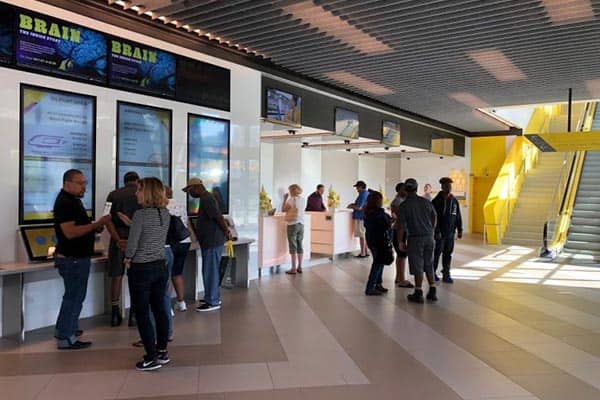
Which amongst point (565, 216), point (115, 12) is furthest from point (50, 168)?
point (565, 216)

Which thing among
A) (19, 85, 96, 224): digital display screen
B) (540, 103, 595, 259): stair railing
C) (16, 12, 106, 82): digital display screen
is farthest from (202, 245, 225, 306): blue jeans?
(540, 103, 595, 259): stair railing

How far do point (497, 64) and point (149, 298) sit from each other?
650 centimetres

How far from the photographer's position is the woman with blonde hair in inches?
147

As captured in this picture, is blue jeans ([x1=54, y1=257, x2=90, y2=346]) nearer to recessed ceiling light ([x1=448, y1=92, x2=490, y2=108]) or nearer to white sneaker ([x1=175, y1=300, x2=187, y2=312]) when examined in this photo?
white sneaker ([x1=175, y1=300, x2=187, y2=312])

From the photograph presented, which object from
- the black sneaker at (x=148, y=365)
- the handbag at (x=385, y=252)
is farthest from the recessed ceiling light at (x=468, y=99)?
the black sneaker at (x=148, y=365)

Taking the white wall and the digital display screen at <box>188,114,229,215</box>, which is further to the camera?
the digital display screen at <box>188,114,229,215</box>

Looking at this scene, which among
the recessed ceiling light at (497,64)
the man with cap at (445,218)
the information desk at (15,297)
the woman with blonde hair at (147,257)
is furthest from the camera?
the man with cap at (445,218)

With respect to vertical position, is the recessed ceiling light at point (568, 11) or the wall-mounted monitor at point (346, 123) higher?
the recessed ceiling light at point (568, 11)

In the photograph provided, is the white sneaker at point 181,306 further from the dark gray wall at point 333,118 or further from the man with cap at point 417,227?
the dark gray wall at point 333,118

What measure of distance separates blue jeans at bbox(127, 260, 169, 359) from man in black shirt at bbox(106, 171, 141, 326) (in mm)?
833

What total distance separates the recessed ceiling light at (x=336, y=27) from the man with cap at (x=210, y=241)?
89.5 inches

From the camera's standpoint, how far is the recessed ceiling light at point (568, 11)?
542cm

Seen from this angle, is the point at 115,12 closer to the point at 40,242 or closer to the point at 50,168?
the point at 50,168

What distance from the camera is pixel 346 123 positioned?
33.5 feet
